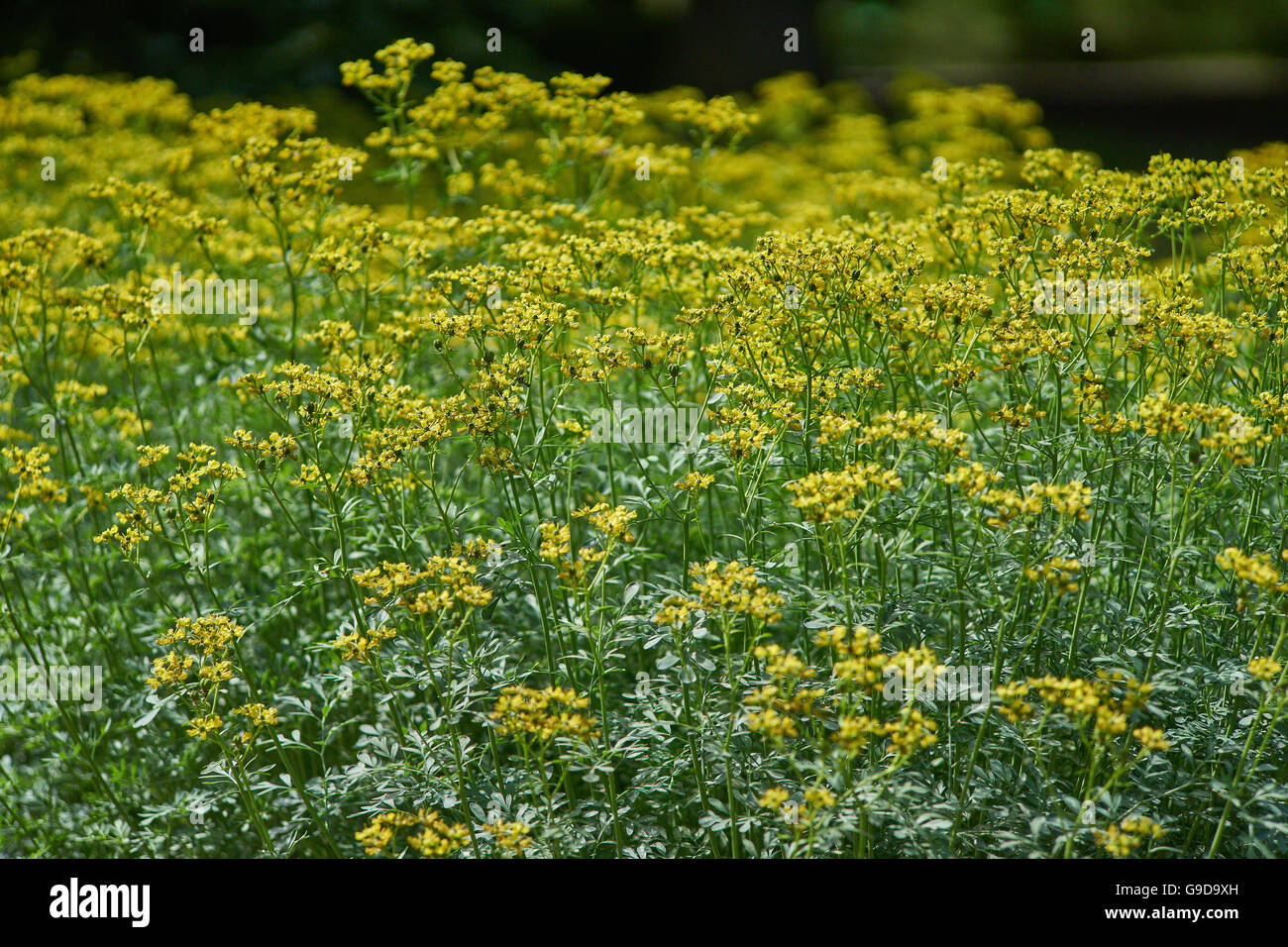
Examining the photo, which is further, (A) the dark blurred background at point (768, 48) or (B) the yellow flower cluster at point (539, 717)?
(A) the dark blurred background at point (768, 48)

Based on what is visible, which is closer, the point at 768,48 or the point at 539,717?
the point at 539,717

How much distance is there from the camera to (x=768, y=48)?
34.5 ft

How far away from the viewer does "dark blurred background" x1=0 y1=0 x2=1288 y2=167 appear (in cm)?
1020

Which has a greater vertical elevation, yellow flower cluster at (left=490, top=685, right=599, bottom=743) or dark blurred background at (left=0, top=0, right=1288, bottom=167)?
dark blurred background at (left=0, top=0, right=1288, bottom=167)

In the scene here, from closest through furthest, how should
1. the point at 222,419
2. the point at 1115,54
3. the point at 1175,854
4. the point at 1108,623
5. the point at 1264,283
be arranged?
the point at 1175,854 < the point at 1108,623 < the point at 1264,283 < the point at 222,419 < the point at 1115,54

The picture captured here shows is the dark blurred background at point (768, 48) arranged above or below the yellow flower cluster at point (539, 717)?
above

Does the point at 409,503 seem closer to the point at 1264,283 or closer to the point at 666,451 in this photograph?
the point at 666,451

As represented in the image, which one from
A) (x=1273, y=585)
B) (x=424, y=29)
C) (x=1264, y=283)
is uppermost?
(x=424, y=29)

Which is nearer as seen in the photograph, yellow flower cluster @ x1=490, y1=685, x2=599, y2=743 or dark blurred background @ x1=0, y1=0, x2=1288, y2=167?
yellow flower cluster @ x1=490, y1=685, x2=599, y2=743

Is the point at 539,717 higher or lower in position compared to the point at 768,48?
lower

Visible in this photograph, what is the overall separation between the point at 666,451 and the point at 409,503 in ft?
3.00

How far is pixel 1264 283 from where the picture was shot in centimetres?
357

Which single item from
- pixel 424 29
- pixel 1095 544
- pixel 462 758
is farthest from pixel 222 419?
pixel 424 29

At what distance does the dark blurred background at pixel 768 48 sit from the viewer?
10.2 metres
